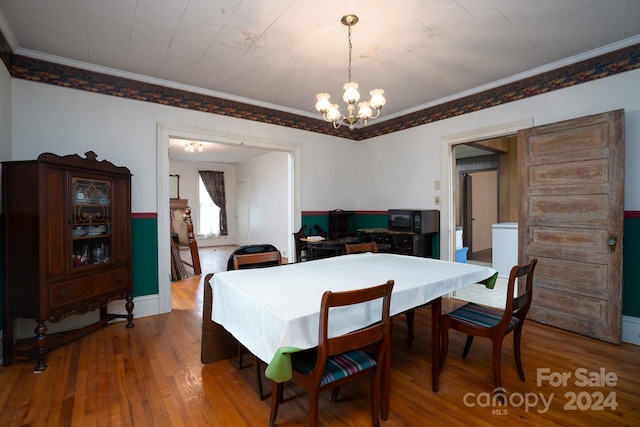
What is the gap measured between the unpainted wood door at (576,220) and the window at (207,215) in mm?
8473

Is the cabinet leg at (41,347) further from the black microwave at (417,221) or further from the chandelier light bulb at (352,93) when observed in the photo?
the black microwave at (417,221)

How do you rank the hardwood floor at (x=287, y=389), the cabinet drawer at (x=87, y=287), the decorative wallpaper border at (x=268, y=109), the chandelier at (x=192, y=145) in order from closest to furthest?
the hardwood floor at (x=287, y=389) → the cabinet drawer at (x=87, y=287) → the decorative wallpaper border at (x=268, y=109) → the chandelier at (x=192, y=145)

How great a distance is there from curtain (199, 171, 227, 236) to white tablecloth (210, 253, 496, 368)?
25.3ft

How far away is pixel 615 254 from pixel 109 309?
17.1 ft

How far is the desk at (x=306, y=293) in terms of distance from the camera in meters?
1.43

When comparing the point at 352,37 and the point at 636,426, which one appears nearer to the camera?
the point at 636,426

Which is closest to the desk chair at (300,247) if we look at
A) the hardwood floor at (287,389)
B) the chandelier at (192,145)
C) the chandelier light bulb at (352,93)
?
the hardwood floor at (287,389)

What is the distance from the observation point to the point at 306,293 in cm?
175

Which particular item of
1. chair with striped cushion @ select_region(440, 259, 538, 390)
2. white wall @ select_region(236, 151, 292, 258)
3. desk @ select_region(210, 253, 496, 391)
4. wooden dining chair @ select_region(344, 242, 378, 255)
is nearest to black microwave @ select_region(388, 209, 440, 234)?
wooden dining chair @ select_region(344, 242, 378, 255)

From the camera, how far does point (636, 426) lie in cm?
174

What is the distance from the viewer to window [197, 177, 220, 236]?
9438mm

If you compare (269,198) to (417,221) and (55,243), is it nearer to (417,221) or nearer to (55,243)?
(417,221)

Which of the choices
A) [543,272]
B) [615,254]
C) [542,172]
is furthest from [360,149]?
[615,254]

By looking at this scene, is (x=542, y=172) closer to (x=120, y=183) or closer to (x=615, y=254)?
(x=615, y=254)
